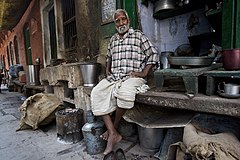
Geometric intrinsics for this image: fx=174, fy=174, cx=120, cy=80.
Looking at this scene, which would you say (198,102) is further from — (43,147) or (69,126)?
(43,147)

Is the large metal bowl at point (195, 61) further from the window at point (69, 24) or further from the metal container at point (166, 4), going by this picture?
the window at point (69, 24)

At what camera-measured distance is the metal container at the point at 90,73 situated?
281 centimetres

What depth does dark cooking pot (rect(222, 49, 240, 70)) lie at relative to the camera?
153 centimetres

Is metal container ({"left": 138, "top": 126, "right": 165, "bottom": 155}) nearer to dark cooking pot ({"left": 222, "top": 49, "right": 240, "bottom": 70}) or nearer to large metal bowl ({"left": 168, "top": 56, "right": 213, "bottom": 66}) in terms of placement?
large metal bowl ({"left": 168, "top": 56, "right": 213, "bottom": 66})

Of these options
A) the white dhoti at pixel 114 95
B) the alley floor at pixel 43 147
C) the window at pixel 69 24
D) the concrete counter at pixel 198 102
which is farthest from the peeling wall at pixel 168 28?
the window at pixel 69 24

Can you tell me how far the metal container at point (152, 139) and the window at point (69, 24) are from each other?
11.3 ft

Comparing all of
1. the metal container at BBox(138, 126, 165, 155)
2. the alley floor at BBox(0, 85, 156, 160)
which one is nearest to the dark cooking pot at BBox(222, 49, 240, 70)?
the metal container at BBox(138, 126, 165, 155)

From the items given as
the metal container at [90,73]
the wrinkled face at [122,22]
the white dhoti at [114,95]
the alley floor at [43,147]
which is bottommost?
the alley floor at [43,147]

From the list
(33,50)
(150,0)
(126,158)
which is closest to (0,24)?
(33,50)

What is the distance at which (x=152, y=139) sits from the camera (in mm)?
2143

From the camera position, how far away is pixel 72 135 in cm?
256

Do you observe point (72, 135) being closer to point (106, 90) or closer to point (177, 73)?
point (106, 90)

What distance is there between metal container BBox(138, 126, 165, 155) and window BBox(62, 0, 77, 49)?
345 centimetres

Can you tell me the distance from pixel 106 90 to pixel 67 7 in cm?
394
